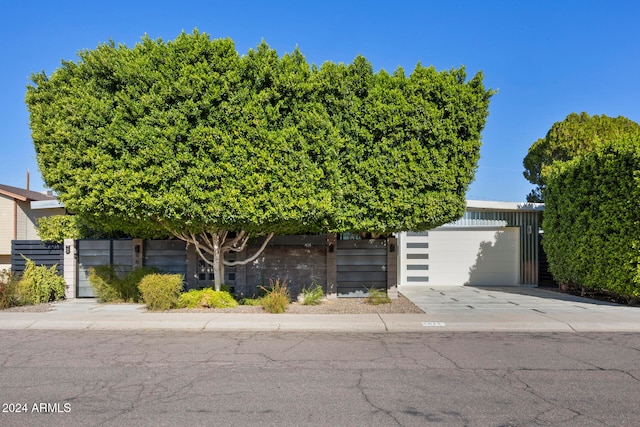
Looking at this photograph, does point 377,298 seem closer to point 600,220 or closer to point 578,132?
point 600,220

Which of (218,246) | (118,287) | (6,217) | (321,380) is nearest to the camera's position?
(321,380)

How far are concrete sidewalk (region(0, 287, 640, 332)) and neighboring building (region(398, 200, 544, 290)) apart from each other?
5.89m

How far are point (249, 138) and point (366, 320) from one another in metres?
4.63

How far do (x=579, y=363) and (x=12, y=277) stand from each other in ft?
42.7

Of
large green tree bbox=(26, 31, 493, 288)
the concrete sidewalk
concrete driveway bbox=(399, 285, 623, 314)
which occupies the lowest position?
concrete driveway bbox=(399, 285, 623, 314)

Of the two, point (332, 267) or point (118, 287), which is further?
point (332, 267)

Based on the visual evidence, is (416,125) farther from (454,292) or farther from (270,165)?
(454,292)

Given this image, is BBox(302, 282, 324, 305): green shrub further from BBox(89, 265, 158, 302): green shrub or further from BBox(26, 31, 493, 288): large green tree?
BBox(89, 265, 158, 302): green shrub

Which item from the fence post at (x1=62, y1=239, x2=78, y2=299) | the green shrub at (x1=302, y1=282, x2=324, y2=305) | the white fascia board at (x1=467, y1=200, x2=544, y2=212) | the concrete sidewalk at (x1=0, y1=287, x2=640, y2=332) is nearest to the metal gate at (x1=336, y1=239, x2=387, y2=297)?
the green shrub at (x1=302, y1=282, x2=324, y2=305)

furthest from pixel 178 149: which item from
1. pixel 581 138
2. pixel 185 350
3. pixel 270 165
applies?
pixel 581 138

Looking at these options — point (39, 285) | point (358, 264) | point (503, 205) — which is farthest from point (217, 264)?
point (503, 205)

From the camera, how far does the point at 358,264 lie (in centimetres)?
1354

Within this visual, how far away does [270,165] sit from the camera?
9984mm

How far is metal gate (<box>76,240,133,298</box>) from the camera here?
14062mm
